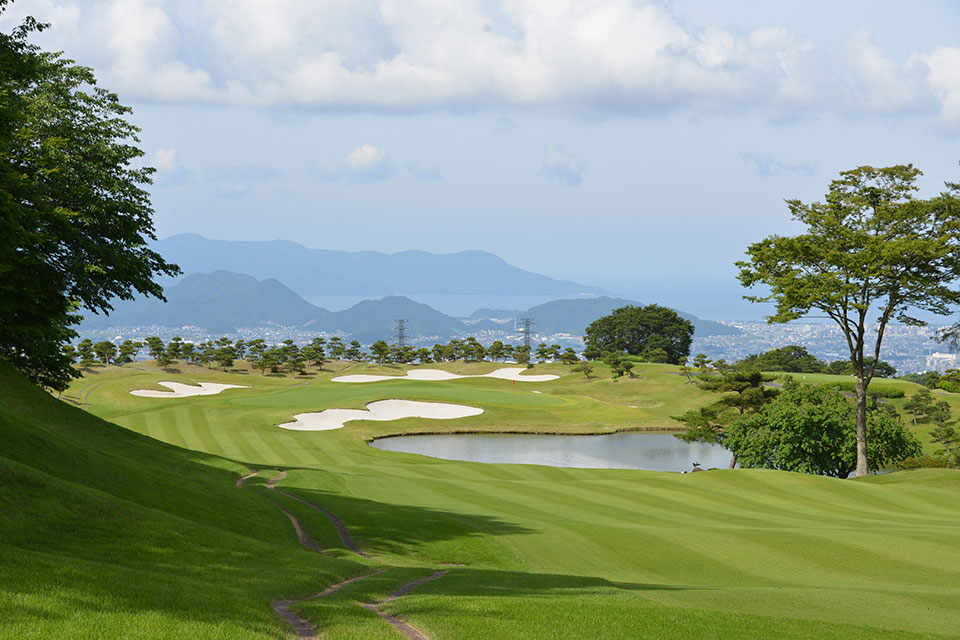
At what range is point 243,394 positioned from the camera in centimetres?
7300

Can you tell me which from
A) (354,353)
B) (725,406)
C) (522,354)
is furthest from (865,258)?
(354,353)

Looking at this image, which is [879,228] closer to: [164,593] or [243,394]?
[164,593]

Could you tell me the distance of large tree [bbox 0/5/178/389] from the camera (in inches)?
858

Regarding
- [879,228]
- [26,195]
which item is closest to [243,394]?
[26,195]

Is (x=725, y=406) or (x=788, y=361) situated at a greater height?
(x=788, y=361)

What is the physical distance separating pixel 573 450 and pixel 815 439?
19323 mm

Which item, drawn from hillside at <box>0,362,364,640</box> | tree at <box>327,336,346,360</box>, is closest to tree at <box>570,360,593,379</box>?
tree at <box>327,336,346,360</box>

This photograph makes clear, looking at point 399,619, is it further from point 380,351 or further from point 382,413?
point 380,351

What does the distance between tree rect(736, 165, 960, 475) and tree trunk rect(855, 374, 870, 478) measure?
52 mm

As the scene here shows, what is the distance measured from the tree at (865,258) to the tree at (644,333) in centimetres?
8274

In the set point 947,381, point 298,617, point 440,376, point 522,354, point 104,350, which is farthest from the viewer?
point 522,354

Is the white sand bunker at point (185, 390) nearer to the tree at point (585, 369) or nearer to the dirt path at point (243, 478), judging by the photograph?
the tree at point (585, 369)

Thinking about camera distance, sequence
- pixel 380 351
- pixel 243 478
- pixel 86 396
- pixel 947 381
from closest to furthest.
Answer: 1. pixel 243 478
2. pixel 86 396
3. pixel 947 381
4. pixel 380 351

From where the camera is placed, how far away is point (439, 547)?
20.3 m
